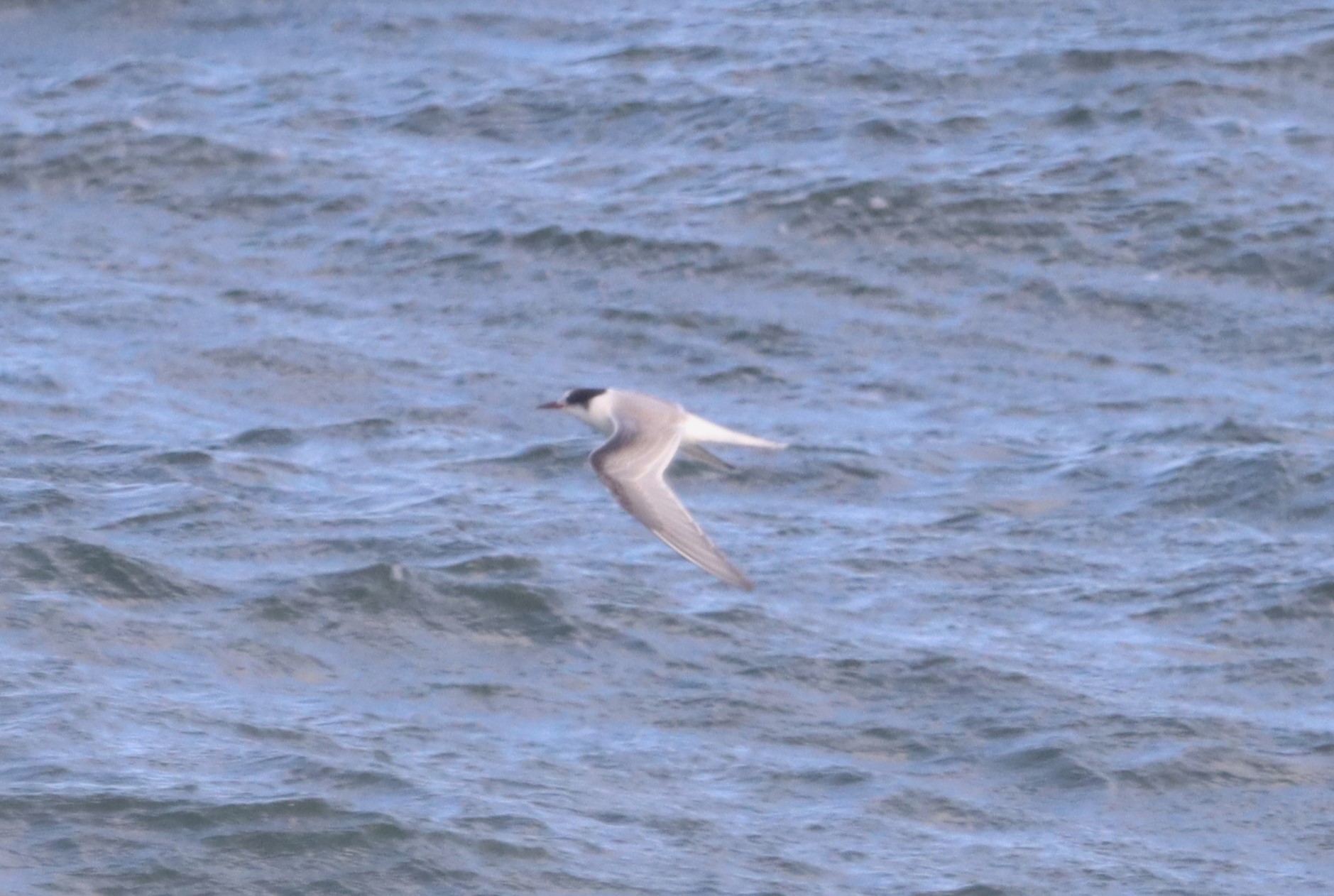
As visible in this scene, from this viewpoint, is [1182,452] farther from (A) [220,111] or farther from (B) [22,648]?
(A) [220,111]

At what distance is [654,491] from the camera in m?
9.20

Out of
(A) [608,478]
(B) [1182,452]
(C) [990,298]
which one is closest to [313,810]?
(A) [608,478]

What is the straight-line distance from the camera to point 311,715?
1100 centimetres

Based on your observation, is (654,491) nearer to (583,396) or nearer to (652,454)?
(652,454)

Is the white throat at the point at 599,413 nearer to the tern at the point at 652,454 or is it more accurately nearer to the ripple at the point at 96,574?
the tern at the point at 652,454

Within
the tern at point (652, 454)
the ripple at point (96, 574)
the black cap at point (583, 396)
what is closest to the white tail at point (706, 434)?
the tern at point (652, 454)

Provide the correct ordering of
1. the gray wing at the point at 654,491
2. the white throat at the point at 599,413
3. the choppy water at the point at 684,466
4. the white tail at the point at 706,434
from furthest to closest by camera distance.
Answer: the white throat at the point at 599,413 → the choppy water at the point at 684,466 → the white tail at the point at 706,434 → the gray wing at the point at 654,491

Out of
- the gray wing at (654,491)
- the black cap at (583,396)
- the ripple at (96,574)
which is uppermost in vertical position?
the black cap at (583,396)

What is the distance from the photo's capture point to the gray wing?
866 cm

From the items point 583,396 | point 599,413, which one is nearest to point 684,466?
point 583,396

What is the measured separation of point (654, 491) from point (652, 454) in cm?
37

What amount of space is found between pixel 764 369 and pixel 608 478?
Answer: 18.4 ft

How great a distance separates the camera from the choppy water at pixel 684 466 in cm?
1034

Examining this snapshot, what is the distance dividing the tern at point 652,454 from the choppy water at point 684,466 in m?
1.62
